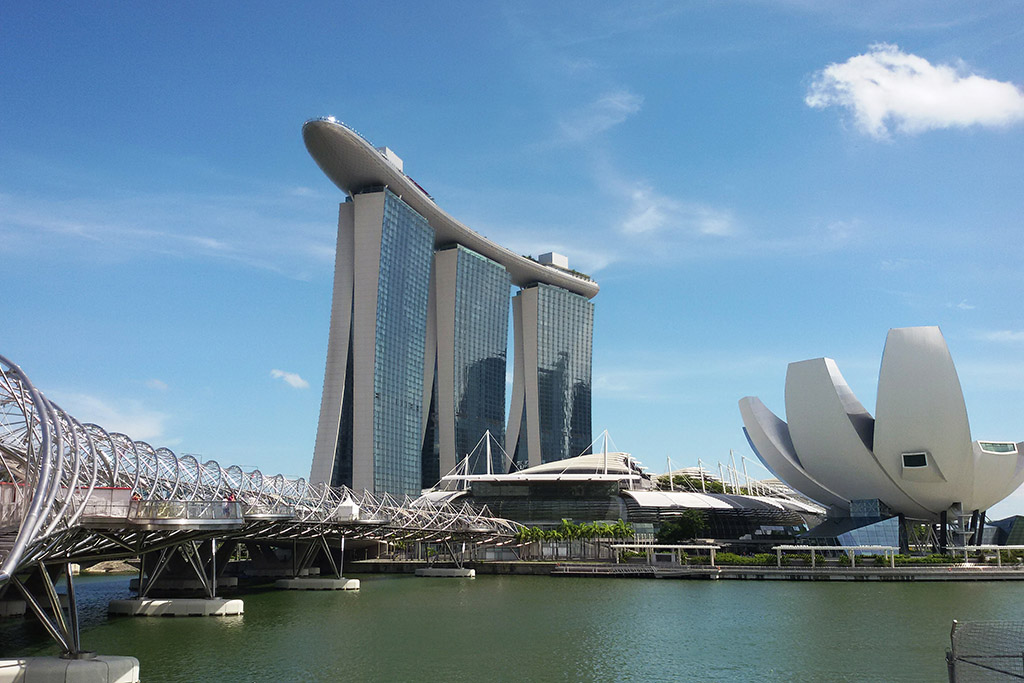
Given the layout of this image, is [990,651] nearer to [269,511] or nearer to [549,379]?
[269,511]

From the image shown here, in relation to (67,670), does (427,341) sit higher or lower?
higher

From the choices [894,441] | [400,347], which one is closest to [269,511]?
[894,441]

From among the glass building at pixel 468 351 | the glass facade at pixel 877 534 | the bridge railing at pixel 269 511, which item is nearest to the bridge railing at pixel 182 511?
the bridge railing at pixel 269 511

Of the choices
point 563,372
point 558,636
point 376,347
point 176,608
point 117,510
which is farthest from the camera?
point 563,372

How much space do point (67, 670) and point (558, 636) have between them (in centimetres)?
1746

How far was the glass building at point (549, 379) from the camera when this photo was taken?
14300 centimetres

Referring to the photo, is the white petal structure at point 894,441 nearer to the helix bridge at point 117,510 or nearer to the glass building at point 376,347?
the helix bridge at point 117,510

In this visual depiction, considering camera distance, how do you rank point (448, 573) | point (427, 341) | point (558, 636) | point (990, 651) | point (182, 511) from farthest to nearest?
point (427, 341)
point (448, 573)
point (558, 636)
point (182, 511)
point (990, 651)

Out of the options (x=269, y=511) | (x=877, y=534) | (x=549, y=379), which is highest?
(x=549, y=379)

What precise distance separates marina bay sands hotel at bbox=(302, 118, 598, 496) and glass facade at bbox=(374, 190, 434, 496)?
0.21 metres

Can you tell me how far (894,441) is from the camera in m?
76.9

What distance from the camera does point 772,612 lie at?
4147 centimetres

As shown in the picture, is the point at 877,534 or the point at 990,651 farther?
the point at 877,534

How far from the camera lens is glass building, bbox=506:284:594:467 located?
143 meters
